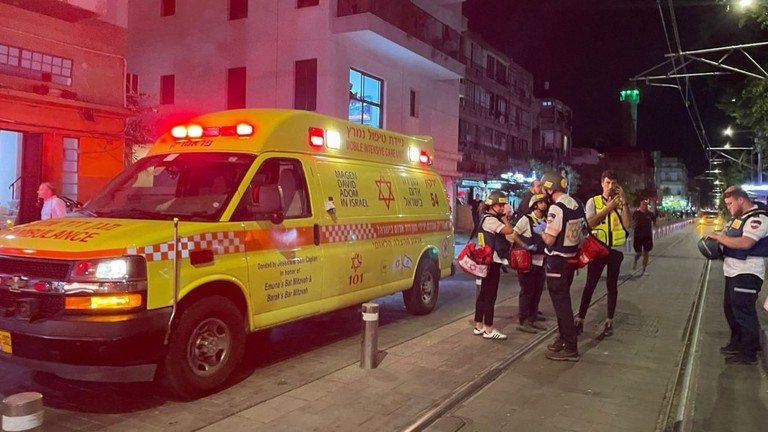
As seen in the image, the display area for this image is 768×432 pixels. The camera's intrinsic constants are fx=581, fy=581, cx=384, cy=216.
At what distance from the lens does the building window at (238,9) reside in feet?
60.9

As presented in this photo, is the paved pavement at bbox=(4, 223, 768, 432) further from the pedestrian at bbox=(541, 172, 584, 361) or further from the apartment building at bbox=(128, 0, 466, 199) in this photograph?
the apartment building at bbox=(128, 0, 466, 199)

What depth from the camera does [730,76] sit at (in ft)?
44.4

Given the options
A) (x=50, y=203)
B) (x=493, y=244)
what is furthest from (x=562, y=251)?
(x=50, y=203)

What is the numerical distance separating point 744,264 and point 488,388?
322 cm

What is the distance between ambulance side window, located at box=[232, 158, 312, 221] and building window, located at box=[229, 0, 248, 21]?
45.8 ft

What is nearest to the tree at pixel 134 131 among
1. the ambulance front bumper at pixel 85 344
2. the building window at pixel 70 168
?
the building window at pixel 70 168

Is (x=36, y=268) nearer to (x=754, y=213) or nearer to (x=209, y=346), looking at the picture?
(x=209, y=346)

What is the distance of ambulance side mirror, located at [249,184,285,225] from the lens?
5.42 meters

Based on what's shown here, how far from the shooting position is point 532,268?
7.96 metres

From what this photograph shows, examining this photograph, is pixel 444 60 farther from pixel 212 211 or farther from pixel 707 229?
pixel 212 211

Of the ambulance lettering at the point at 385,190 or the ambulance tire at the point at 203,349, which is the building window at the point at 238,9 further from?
the ambulance tire at the point at 203,349

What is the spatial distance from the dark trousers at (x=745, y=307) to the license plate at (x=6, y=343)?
6957 millimetres

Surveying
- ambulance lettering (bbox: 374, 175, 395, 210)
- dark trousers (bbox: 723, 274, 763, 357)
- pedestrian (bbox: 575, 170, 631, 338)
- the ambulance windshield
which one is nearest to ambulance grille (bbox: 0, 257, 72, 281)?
the ambulance windshield

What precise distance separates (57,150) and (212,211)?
8.89 meters
